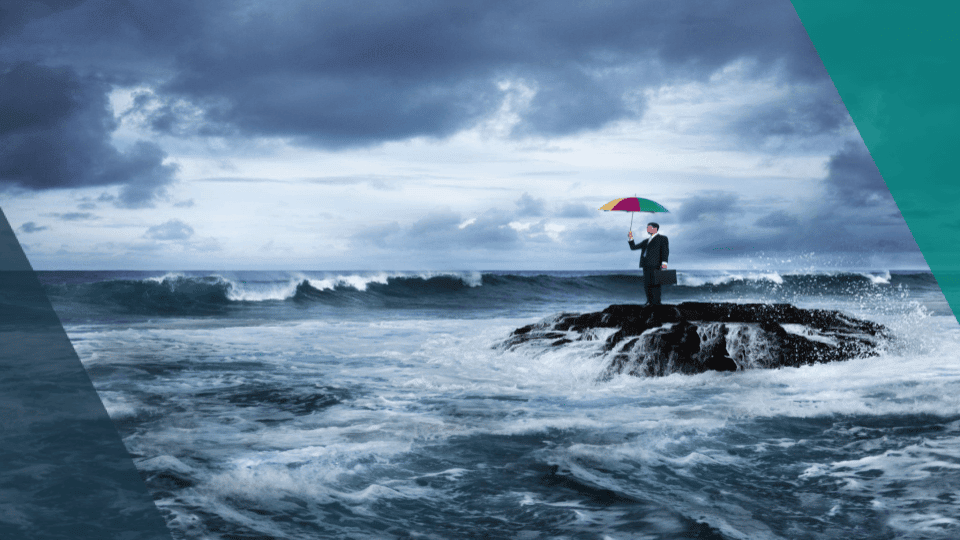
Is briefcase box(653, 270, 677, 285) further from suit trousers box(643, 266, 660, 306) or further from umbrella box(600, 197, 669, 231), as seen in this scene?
umbrella box(600, 197, 669, 231)

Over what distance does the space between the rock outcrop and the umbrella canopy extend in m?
1.90

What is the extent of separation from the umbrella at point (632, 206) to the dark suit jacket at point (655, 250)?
473 mm

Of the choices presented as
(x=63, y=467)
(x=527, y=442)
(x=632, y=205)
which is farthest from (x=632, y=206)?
(x=63, y=467)

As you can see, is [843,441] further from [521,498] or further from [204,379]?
[204,379]

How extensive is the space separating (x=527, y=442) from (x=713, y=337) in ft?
18.3

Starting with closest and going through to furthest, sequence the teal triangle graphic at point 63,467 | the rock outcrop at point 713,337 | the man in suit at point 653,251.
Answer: the teal triangle graphic at point 63,467
the rock outcrop at point 713,337
the man in suit at point 653,251

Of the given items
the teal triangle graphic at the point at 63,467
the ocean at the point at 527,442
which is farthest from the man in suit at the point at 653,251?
the teal triangle graphic at the point at 63,467

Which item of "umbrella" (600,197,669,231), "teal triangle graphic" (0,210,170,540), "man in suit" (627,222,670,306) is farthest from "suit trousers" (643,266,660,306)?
"teal triangle graphic" (0,210,170,540)

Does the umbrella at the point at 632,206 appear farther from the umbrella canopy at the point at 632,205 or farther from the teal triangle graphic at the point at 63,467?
the teal triangle graphic at the point at 63,467

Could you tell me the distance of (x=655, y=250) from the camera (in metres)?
11.8

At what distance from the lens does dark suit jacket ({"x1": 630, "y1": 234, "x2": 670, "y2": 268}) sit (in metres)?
11.8

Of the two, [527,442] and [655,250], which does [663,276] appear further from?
[527,442]

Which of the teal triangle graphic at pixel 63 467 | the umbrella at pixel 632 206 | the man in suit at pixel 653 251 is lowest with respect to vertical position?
the teal triangle graphic at pixel 63 467

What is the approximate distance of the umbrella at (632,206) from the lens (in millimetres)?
12062
